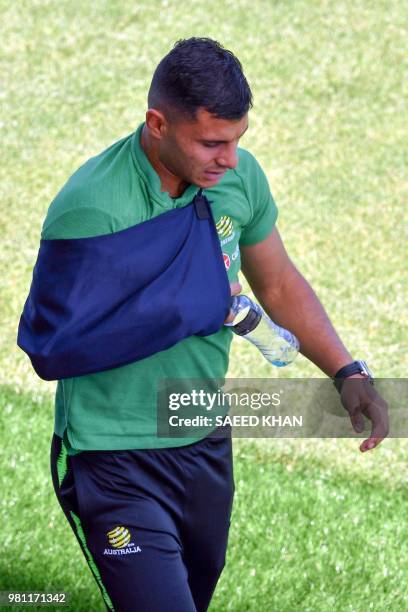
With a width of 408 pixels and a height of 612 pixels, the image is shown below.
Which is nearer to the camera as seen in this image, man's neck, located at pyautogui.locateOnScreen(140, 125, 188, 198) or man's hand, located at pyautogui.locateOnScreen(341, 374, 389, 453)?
man's neck, located at pyautogui.locateOnScreen(140, 125, 188, 198)

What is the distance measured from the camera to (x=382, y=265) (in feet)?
40.8

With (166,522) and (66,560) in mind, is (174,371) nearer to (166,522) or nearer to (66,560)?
(166,522)

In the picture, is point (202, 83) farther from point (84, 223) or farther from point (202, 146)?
point (84, 223)

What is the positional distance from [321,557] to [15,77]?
9.13 metres

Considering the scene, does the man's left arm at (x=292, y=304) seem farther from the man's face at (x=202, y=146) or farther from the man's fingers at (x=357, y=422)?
the man's face at (x=202, y=146)

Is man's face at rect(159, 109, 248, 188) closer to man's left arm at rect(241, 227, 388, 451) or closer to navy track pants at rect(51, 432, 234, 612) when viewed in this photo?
man's left arm at rect(241, 227, 388, 451)

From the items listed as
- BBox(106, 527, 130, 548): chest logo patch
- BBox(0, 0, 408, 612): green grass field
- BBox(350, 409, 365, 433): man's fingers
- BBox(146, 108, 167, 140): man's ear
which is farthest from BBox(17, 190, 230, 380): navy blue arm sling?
BBox(0, 0, 408, 612): green grass field

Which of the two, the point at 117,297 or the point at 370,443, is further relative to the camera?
the point at 370,443

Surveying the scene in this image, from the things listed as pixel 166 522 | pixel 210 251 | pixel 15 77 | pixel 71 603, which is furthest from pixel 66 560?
pixel 15 77

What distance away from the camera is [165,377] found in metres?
4.60

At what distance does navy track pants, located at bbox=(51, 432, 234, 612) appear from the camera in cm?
447

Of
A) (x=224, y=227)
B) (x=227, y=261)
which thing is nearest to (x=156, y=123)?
(x=224, y=227)

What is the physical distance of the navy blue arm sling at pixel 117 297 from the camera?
4.29 m

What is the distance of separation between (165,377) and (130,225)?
0.60 m
